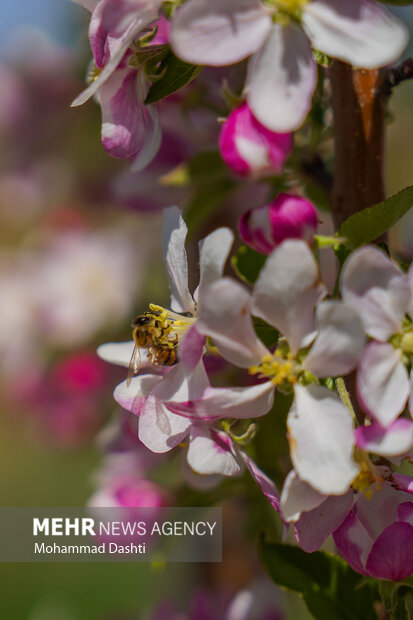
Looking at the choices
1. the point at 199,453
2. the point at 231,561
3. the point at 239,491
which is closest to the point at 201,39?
the point at 199,453

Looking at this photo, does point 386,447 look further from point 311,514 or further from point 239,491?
point 239,491

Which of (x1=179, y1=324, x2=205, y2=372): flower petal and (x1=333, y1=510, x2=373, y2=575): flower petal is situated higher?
(x1=179, y1=324, x2=205, y2=372): flower petal

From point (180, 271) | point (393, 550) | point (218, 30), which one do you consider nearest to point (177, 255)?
point (180, 271)

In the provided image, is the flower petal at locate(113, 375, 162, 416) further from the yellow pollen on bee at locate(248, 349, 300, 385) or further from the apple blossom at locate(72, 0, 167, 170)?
the apple blossom at locate(72, 0, 167, 170)

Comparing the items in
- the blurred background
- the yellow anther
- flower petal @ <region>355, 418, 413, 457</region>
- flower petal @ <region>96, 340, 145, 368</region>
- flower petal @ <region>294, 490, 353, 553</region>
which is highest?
the yellow anther

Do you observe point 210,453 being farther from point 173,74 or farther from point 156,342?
point 173,74

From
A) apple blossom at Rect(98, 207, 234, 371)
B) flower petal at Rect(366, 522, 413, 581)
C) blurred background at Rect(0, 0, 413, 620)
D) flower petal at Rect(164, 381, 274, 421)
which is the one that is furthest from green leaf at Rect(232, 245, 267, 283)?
blurred background at Rect(0, 0, 413, 620)

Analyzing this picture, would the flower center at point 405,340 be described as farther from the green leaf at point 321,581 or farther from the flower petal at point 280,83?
the green leaf at point 321,581
